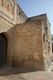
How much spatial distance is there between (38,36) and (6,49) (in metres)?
2.82

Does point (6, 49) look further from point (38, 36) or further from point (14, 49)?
point (38, 36)

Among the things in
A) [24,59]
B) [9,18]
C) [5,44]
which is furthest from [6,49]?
[9,18]

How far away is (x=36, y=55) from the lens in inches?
355

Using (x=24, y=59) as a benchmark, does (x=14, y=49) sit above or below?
above

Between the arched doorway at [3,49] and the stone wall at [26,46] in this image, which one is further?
the arched doorway at [3,49]

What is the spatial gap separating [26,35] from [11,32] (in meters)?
1.26

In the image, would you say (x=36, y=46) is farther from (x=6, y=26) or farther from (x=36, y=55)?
(x=6, y=26)

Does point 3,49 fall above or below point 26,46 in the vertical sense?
below

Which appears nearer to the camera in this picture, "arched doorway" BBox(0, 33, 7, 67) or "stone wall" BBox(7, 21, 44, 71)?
"stone wall" BBox(7, 21, 44, 71)

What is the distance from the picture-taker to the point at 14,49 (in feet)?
32.1

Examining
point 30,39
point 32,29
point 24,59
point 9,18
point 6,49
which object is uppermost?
point 9,18

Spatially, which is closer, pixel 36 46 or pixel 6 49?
pixel 36 46

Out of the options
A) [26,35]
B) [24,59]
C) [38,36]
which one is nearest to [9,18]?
[26,35]

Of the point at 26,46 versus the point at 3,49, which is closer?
the point at 26,46
